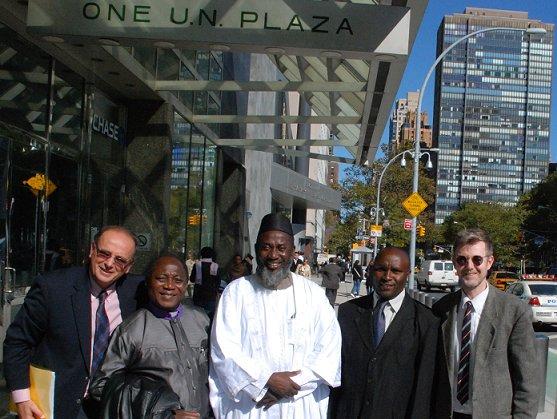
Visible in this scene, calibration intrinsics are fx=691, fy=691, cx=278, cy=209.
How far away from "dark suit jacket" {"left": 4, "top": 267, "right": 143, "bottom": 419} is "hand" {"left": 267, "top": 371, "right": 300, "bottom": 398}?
990mm

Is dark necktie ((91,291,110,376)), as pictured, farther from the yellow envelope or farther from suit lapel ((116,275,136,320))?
the yellow envelope

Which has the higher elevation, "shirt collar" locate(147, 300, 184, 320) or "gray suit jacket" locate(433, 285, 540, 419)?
"shirt collar" locate(147, 300, 184, 320)

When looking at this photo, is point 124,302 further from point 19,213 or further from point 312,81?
point 312,81

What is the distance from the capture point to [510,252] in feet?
287

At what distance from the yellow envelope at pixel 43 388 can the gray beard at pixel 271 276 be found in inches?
48.5

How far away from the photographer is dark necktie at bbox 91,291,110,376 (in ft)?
12.1

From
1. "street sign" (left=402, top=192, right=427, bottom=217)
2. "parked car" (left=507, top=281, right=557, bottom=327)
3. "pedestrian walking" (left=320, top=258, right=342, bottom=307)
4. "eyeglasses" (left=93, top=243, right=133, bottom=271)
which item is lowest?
"parked car" (left=507, top=281, right=557, bottom=327)

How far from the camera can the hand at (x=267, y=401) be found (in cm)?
379

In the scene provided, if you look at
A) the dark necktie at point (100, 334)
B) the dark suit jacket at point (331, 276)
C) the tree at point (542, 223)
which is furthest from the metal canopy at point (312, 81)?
the tree at point (542, 223)

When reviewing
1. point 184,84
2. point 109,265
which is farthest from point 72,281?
point 184,84

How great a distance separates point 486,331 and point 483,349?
0.34ft

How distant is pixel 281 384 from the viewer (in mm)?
3764

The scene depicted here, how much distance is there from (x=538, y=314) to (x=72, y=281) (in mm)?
18267

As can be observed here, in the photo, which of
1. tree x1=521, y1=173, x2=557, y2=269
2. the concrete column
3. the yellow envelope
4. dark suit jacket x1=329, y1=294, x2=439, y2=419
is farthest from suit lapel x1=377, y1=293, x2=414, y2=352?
tree x1=521, y1=173, x2=557, y2=269
